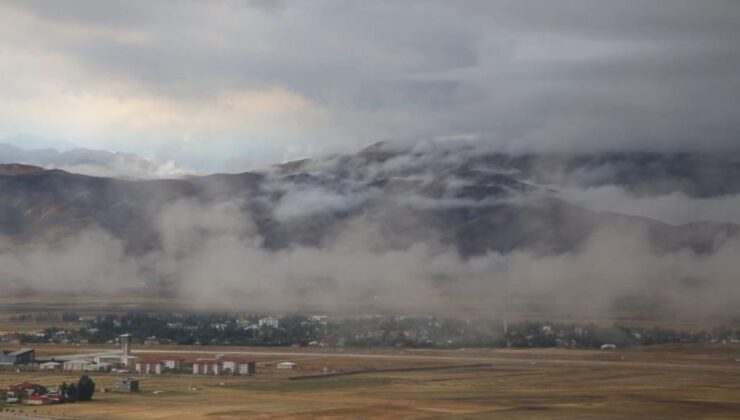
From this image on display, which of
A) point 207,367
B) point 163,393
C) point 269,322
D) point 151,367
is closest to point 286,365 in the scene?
point 207,367

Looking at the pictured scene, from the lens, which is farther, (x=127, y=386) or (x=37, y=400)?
(x=127, y=386)

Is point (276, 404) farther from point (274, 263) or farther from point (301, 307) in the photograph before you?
point (274, 263)

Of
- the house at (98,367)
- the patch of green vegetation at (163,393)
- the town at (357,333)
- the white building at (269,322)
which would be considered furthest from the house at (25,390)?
the white building at (269,322)

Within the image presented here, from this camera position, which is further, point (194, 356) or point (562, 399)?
point (194, 356)

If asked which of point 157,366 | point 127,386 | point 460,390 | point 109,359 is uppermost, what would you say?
point 109,359

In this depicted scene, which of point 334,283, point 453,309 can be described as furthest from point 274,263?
point 453,309

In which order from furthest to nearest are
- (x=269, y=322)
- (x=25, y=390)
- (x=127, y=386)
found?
1. (x=269, y=322)
2. (x=127, y=386)
3. (x=25, y=390)

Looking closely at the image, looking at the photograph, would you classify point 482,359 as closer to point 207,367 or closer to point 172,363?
point 207,367
